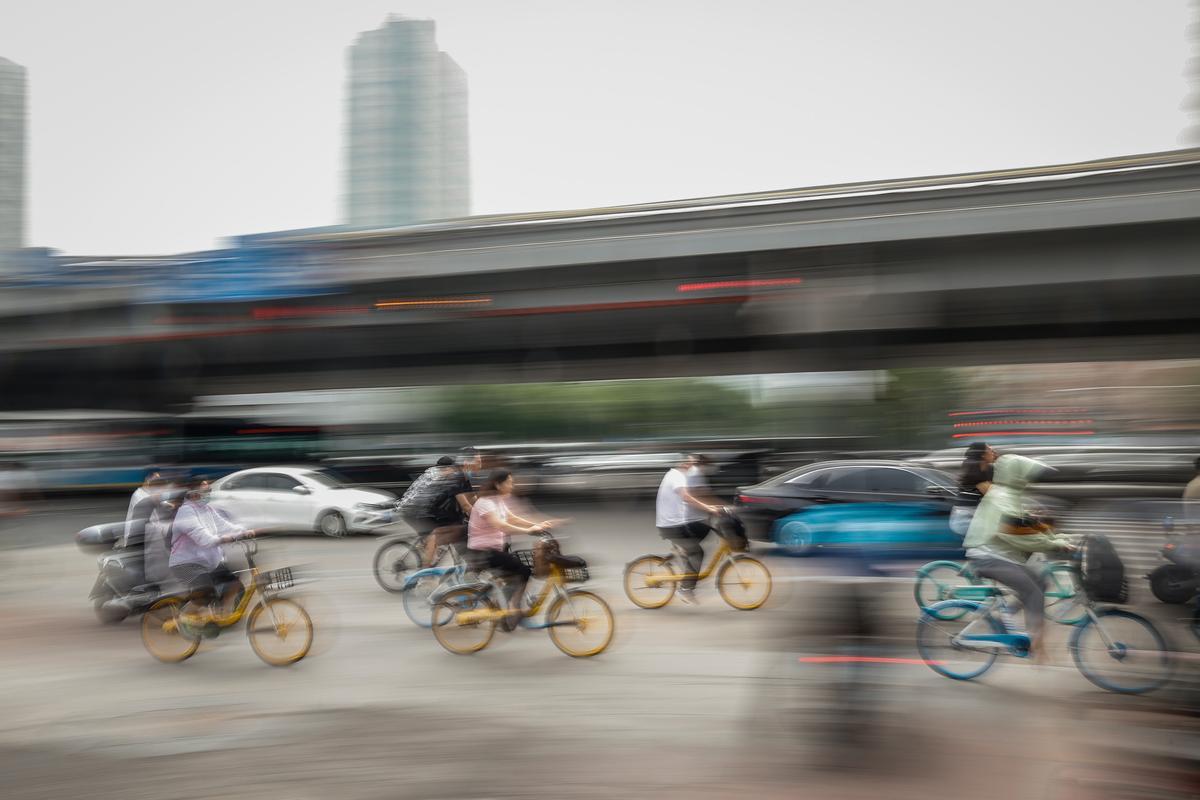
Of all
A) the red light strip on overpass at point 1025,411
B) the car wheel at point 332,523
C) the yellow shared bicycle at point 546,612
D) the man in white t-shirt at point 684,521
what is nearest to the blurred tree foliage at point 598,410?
the red light strip on overpass at point 1025,411

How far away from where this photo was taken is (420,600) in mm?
9242

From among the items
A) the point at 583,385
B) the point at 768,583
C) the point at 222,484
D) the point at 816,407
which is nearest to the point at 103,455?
the point at 222,484

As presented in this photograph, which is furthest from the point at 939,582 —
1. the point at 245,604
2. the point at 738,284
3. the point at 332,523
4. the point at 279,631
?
the point at 738,284

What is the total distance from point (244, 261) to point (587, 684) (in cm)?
1824

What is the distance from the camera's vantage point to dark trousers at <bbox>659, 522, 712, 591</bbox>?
9742mm

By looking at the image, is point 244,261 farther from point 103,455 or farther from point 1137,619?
point 1137,619

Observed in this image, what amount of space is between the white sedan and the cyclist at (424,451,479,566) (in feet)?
22.5

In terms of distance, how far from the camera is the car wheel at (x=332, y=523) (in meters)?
16.7

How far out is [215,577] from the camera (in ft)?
26.1

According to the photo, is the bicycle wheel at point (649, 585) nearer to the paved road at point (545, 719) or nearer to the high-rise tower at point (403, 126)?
the paved road at point (545, 719)

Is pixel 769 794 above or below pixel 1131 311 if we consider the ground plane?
below

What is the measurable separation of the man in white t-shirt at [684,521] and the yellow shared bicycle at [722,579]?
91 mm

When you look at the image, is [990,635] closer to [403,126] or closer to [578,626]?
[578,626]

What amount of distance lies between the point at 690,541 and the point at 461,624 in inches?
111
